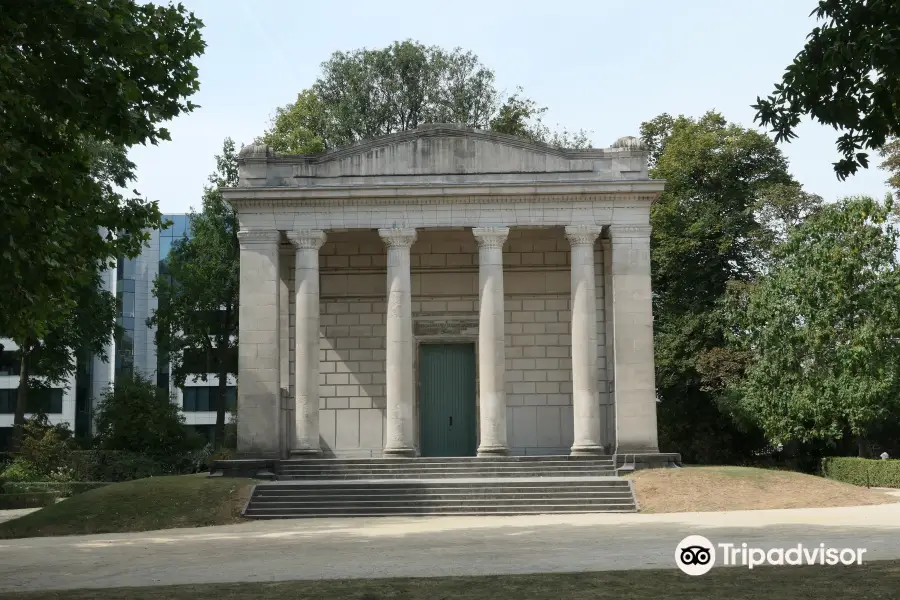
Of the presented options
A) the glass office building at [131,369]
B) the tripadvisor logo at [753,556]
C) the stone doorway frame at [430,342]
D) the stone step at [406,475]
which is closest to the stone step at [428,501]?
the stone step at [406,475]

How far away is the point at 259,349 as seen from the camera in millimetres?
32312

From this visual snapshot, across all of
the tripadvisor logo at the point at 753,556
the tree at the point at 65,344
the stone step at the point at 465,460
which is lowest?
the tripadvisor logo at the point at 753,556

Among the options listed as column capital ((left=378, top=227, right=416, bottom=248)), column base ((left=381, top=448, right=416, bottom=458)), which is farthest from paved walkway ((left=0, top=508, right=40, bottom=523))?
column capital ((left=378, top=227, right=416, bottom=248))

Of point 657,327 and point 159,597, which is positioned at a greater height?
point 657,327

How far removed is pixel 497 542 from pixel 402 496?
8917 mm

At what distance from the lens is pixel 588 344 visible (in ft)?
106

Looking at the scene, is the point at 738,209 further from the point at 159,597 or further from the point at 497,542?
the point at 159,597

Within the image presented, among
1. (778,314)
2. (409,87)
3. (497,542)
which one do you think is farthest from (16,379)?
(497,542)

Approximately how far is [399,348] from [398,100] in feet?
86.2

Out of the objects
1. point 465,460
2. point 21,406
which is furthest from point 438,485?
point 21,406

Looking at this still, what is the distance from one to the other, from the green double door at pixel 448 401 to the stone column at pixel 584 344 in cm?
461

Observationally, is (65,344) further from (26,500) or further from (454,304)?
(454,304)

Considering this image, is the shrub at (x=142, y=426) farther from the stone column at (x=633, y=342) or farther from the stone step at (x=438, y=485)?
the stone column at (x=633, y=342)

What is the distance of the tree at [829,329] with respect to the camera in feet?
128
